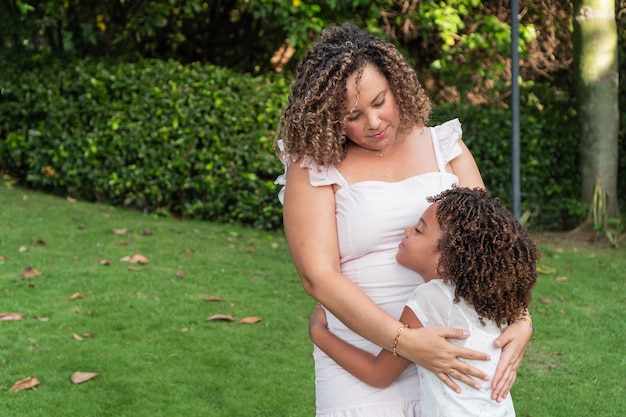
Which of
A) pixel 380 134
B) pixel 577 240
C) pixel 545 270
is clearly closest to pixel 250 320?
pixel 545 270

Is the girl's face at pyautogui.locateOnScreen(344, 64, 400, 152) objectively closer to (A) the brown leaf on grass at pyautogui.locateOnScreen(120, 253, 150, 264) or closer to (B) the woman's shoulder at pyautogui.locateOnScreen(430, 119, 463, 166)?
(B) the woman's shoulder at pyautogui.locateOnScreen(430, 119, 463, 166)

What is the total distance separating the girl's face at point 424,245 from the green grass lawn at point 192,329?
82.0 inches

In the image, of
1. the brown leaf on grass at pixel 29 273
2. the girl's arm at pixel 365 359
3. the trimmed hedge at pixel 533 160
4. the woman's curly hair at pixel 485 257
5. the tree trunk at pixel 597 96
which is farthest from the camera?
the trimmed hedge at pixel 533 160

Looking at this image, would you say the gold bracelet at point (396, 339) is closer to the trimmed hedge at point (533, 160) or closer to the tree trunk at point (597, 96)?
the tree trunk at point (597, 96)

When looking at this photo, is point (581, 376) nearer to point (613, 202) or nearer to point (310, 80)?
point (310, 80)

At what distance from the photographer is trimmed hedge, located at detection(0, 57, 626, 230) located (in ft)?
27.2

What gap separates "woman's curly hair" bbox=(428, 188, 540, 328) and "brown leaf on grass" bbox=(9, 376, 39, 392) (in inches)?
112

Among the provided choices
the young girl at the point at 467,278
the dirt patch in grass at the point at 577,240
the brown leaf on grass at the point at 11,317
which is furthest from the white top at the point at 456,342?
the dirt patch in grass at the point at 577,240

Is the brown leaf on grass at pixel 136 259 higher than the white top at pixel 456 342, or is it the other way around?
the white top at pixel 456 342

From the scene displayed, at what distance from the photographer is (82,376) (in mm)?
4457

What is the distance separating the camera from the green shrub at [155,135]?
8281 mm

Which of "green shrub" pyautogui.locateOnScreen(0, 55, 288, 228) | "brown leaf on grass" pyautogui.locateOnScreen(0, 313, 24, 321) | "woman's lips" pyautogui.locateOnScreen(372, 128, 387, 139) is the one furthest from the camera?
"green shrub" pyautogui.locateOnScreen(0, 55, 288, 228)

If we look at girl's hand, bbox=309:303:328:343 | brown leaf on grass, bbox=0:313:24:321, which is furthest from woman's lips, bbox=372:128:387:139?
brown leaf on grass, bbox=0:313:24:321

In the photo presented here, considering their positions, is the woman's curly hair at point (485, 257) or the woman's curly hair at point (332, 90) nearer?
the woman's curly hair at point (485, 257)
